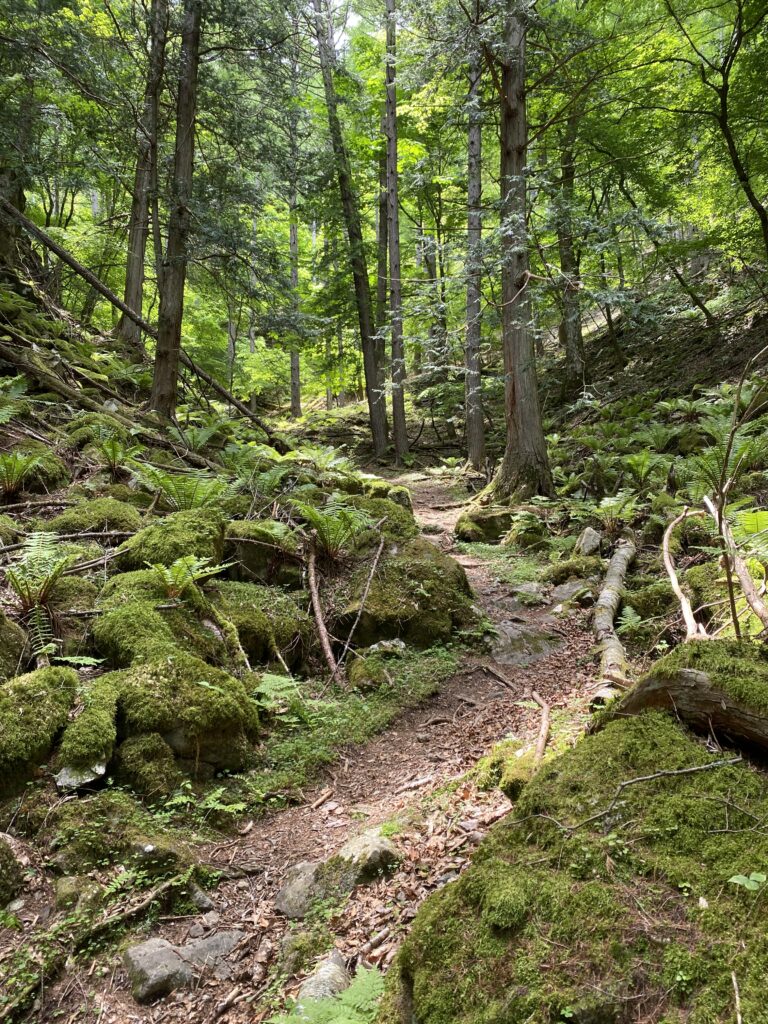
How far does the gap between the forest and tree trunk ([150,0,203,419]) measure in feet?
0.21

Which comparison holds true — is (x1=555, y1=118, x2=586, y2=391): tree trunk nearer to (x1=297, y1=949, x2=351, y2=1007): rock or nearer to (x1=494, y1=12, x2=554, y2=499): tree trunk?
(x1=494, y1=12, x2=554, y2=499): tree trunk

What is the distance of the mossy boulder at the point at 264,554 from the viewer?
18.6 ft

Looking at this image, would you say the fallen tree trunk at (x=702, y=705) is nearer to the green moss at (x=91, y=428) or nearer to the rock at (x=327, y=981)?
the rock at (x=327, y=981)

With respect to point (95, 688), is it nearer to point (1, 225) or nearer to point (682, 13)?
point (1, 225)

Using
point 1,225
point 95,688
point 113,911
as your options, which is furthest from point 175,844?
point 1,225

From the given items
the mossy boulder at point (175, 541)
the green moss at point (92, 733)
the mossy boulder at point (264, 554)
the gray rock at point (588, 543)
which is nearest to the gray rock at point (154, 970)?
the green moss at point (92, 733)

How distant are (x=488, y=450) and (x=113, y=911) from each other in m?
13.8

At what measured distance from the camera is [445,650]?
532 cm

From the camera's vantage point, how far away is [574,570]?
22.4ft

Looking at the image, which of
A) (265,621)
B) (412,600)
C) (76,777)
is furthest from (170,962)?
(412,600)

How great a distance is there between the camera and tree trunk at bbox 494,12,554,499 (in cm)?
880

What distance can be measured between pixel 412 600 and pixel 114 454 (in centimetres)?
398

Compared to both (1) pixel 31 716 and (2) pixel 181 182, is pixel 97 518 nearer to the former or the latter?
(1) pixel 31 716

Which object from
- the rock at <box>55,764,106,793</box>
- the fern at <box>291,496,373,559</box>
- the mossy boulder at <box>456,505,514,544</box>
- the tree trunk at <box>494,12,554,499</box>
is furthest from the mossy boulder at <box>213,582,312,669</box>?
the tree trunk at <box>494,12,554,499</box>
